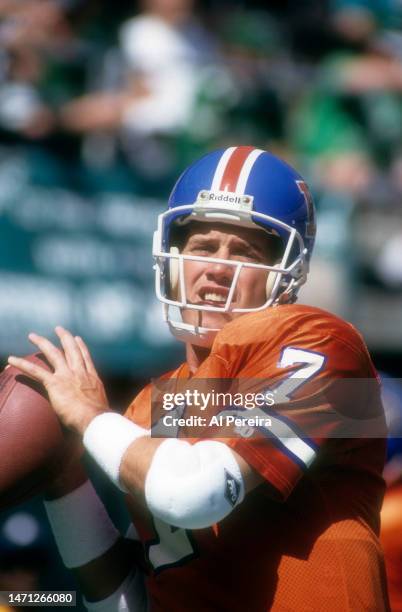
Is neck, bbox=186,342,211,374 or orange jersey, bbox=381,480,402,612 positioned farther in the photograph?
orange jersey, bbox=381,480,402,612

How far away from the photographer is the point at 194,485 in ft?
6.35

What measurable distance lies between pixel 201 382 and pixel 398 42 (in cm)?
466

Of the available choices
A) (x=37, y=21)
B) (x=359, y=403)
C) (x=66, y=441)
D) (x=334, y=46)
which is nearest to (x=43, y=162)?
(x=37, y=21)

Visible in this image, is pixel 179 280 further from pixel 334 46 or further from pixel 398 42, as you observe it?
pixel 398 42

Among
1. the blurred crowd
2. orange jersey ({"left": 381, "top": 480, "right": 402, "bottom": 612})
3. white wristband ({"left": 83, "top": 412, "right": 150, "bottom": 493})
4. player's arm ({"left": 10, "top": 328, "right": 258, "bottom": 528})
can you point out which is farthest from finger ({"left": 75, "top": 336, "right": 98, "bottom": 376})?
the blurred crowd

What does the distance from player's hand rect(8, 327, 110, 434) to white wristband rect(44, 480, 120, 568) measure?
386mm

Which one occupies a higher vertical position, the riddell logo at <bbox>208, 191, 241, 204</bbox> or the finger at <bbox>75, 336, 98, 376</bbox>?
the riddell logo at <bbox>208, 191, 241, 204</bbox>

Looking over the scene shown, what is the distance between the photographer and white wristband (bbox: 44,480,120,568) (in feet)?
8.35

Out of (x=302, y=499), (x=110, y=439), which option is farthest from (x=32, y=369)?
(x=302, y=499)

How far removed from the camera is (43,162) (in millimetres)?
4770

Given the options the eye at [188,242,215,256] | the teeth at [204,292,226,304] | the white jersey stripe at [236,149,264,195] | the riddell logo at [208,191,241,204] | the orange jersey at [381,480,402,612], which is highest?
the white jersey stripe at [236,149,264,195]

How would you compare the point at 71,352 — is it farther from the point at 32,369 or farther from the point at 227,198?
the point at 227,198

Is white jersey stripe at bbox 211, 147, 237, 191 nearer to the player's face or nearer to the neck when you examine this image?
the player's face

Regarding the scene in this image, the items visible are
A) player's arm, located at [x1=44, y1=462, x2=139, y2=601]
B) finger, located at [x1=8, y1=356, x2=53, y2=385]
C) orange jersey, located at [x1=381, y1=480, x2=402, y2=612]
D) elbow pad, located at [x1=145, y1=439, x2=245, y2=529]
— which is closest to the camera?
elbow pad, located at [x1=145, y1=439, x2=245, y2=529]
